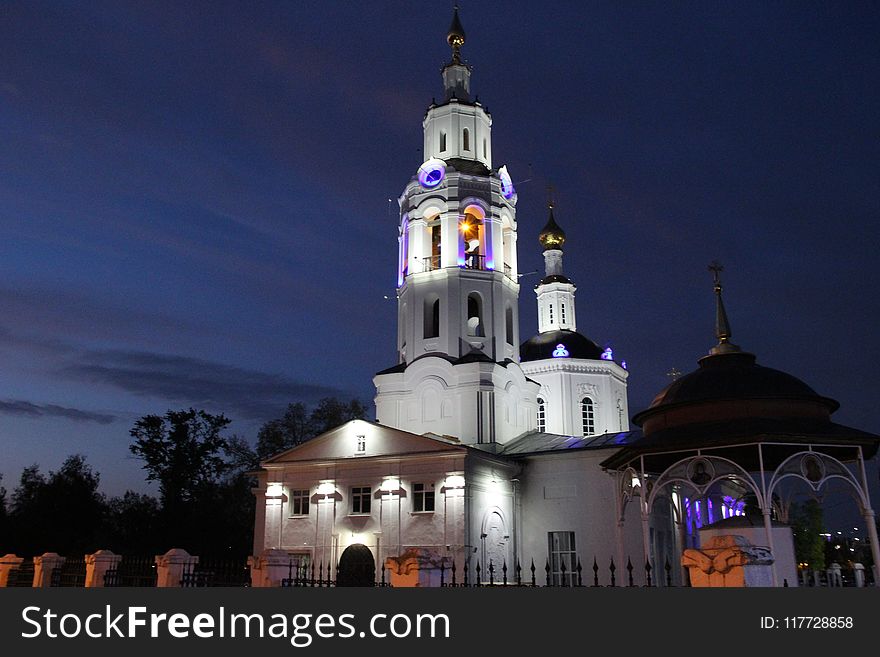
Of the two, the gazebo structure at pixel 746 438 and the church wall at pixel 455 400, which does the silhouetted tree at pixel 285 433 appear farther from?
the gazebo structure at pixel 746 438

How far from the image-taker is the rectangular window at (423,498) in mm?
29703

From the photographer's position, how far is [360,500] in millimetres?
30781

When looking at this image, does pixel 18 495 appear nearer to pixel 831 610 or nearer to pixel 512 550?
pixel 512 550

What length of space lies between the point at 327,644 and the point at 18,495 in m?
48.3

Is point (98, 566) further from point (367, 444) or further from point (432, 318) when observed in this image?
point (432, 318)

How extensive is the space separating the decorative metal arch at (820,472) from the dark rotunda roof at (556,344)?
2499 cm

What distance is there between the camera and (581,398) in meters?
44.2

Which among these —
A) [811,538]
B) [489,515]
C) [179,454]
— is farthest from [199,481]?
[811,538]

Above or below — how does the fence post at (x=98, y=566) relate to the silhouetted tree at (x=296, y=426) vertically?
below

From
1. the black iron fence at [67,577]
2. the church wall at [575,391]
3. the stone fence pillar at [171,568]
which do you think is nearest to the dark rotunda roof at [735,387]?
the stone fence pillar at [171,568]

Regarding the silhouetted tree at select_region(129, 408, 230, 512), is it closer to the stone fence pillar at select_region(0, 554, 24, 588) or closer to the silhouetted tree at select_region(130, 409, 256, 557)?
the silhouetted tree at select_region(130, 409, 256, 557)

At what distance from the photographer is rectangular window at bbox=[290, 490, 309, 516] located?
31.5 metres

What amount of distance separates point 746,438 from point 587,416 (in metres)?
25.4

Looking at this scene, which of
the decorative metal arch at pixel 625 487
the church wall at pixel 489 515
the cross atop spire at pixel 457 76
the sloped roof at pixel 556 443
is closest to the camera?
the decorative metal arch at pixel 625 487
